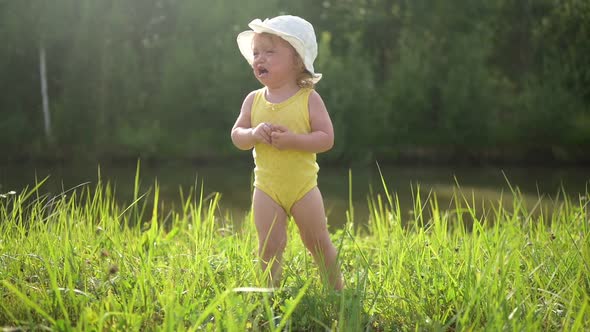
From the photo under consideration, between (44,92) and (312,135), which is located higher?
(312,135)

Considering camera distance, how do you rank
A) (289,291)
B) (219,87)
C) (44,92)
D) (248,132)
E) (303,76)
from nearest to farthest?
(289,291), (248,132), (303,76), (44,92), (219,87)

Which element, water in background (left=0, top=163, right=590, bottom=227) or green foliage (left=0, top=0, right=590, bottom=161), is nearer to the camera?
water in background (left=0, top=163, right=590, bottom=227)

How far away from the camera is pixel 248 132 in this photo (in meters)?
2.85

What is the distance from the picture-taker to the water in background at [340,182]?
9.73m

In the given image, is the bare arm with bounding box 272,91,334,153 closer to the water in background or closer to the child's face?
the child's face

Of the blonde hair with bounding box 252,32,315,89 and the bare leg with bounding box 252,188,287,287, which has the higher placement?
the blonde hair with bounding box 252,32,315,89

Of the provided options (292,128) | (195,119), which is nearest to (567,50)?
(195,119)

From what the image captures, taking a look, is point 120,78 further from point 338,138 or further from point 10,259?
point 10,259

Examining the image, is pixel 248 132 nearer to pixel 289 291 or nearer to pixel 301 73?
pixel 301 73

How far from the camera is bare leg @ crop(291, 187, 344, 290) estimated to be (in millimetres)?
2873

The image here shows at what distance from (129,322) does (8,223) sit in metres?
1.30

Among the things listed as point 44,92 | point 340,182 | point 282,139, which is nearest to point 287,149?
point 282,139

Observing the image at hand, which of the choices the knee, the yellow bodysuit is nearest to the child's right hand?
the yellow bodysuit

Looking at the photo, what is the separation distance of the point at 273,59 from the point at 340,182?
1109 cm
